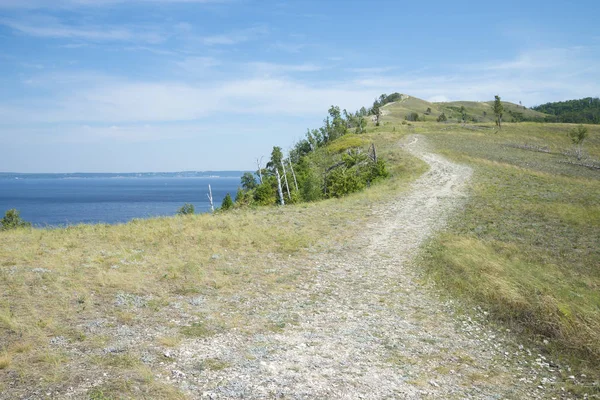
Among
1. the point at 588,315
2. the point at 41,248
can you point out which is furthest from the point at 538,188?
the point at 41,248

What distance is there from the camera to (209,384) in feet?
23.1

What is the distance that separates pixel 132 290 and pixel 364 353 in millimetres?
7077

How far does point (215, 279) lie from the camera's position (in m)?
13.2

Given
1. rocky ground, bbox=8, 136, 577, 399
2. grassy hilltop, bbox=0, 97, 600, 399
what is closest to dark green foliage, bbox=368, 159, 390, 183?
grassy hilltop, bbox=0, 97, 600, 399

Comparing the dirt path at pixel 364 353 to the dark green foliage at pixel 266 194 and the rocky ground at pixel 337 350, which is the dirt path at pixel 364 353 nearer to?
the rocky ground at pixel 337 350

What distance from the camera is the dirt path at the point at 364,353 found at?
721 centimetres

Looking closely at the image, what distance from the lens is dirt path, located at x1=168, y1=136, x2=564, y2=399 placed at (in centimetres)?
721

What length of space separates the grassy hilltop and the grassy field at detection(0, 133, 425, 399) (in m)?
0.05

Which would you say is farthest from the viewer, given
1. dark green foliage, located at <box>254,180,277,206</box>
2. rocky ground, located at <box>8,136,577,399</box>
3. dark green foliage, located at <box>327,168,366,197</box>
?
dark green foliage, located at <box>254,180,277,206</box>

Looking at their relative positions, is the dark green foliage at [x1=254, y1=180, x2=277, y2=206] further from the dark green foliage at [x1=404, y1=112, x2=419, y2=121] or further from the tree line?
the dark green foliage at [x1=404, y1=112, x2=419, y2=121]

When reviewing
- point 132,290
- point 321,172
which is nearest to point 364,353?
point 132,290

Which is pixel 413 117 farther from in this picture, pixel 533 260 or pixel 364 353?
pixel 364 353

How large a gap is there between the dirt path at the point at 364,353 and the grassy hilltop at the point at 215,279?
54cm

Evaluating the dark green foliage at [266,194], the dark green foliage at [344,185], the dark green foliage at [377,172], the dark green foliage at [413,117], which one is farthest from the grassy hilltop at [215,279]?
the dark green foliage at [413,117]
